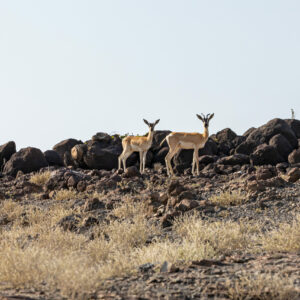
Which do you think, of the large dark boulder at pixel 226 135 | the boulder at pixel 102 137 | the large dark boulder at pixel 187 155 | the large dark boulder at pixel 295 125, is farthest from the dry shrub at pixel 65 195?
the large dark boulder at pixel 295 125

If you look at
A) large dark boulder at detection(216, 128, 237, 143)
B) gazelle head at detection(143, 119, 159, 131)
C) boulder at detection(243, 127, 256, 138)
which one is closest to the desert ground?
large dark boulder at detection(216, 128, 237, 143)

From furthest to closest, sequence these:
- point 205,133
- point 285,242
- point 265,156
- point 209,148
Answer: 1. point 209,148
2. point 205,133
3. point 265,156
4. point 285,242

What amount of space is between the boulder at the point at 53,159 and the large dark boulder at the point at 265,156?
9553mm

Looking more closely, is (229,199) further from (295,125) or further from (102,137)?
(295,125)

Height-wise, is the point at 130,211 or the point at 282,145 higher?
the point at 282,145

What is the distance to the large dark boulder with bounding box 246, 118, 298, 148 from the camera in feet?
74.2

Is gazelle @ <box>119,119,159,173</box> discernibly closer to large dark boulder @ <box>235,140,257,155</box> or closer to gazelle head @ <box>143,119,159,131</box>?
gazelle head @ <box>143,119,159,131</box>

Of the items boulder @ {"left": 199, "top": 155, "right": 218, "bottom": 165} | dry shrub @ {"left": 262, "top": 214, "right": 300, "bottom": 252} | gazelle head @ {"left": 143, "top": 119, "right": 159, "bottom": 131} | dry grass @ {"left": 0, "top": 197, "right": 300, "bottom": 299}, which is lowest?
dry shrub @ {"left": 262, "top": 214, "right": 300, "bottom": 252}

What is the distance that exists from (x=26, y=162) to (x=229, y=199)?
1325cm

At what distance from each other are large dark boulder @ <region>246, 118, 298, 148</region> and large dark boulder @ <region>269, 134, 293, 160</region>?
0.91 m

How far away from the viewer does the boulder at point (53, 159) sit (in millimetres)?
23891

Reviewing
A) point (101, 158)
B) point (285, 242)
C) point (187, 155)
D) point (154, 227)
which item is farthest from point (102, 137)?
point (285, 242)

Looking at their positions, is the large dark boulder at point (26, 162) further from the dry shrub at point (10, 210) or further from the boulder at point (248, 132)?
the boulder at point (248, 132)

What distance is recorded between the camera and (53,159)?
24.0 meters
